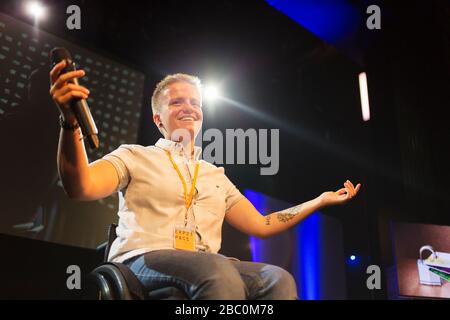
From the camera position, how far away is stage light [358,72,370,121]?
3.90 m

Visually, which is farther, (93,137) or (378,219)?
(378,219)

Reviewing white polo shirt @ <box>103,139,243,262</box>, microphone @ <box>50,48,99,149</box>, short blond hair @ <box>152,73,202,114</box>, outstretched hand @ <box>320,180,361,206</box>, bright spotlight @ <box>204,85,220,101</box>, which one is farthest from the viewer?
bright spotlight @ <box>204,85,220,101</box>

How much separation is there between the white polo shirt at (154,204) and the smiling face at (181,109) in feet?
0.35

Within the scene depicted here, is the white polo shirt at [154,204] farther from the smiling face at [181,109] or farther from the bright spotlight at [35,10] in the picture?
the bright spotlight at [35,10]

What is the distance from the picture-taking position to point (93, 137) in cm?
111

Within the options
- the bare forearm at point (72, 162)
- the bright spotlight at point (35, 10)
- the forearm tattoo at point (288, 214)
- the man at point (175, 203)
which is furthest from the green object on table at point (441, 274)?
the bright spotlight at point (35, 10)

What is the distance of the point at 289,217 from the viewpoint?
1638mm

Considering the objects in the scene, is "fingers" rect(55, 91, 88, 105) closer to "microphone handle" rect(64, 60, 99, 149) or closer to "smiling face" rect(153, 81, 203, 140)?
"microphone handle" rect(64, 60, 99, 149)

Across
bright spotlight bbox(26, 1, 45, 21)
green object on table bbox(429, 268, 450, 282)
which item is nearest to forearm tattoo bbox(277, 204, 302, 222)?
green object on table bbox(429, 268, 450, 282)

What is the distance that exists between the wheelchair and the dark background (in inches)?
61.6

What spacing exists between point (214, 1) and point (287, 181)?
5.60ft

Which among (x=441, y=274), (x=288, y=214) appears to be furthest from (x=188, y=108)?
(x=441, y=274)
